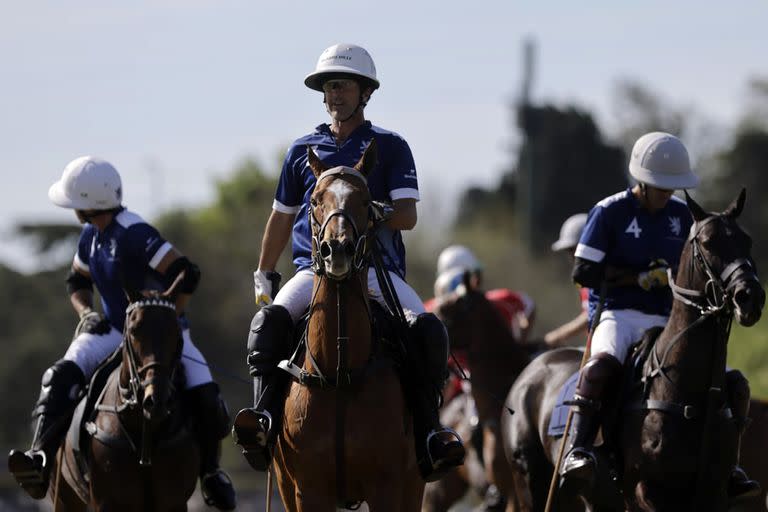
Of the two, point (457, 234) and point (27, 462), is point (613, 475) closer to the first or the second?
point (27, 462)

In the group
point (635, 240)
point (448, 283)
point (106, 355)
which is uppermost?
point (635, 240)

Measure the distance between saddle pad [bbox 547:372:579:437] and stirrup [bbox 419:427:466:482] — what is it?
2844mm

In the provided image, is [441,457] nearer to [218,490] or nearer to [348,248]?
[348,248]

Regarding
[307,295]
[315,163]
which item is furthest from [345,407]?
[315,163]

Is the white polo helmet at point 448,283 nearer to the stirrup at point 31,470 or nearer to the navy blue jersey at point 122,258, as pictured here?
the navy blue jersey at point 122,258

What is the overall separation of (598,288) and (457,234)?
46773 millimetres

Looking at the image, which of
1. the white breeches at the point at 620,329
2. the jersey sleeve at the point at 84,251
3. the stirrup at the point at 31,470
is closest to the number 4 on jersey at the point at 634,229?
the white breeches at the point at 620,329

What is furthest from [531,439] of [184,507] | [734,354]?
[734,354]

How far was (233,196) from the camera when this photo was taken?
72500mm

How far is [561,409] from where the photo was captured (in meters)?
12.7

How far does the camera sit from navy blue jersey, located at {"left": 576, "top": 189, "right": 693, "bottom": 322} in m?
12.1

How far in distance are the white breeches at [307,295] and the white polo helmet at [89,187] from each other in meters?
3.07

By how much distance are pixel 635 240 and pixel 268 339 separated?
3.45 m

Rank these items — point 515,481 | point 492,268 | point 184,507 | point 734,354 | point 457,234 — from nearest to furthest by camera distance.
Result: point 184,507
point 515,481
point 734,354
point 492,268
point 457,234
